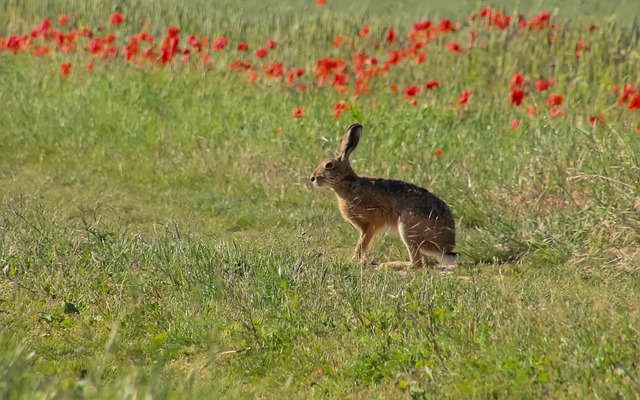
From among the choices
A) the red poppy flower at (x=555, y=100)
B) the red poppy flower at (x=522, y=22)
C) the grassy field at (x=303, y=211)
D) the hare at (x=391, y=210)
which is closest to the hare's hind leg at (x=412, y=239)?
the hare at (x=391, y=210)

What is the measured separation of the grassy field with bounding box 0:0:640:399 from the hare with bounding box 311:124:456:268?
31 cm

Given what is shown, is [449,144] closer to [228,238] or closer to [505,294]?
[228,238]

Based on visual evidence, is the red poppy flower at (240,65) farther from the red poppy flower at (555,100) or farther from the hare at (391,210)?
the hare at (391,210)

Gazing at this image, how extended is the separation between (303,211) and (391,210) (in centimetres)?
212

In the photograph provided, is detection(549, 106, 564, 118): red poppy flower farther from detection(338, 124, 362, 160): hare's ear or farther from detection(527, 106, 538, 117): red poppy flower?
detection(338, 124, 362, 160): hare's ear

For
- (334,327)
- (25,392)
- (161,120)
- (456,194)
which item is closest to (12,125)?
(161,120)

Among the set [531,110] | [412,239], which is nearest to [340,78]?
[531,110]

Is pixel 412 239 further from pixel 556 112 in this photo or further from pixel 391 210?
pixel 556 112

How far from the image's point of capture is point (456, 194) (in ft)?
33.7

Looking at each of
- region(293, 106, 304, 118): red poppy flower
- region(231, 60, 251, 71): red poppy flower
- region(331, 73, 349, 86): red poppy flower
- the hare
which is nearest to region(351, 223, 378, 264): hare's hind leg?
the hare

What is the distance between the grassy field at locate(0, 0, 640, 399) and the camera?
5945 millimetres

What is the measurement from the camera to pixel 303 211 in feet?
35.5

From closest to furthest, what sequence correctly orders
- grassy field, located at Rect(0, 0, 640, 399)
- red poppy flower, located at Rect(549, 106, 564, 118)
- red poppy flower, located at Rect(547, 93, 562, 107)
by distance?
grassy field, located at Rect(0, 0, 640, 399), red poppy flower, located at Rect(547, 93, 562, 107), red poppy flower, located at Rect(549, 106, 564, 118)

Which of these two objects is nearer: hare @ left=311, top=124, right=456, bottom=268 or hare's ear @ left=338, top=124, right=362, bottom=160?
hare @ left=311, top=124, right=456, bottom=268
